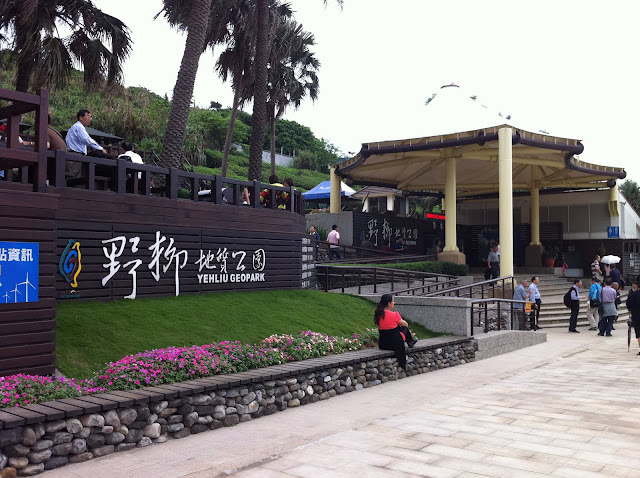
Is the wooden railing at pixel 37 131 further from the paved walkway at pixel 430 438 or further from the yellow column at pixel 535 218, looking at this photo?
the yellow column at pixel 535 218

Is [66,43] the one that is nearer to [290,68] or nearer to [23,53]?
[23,53]

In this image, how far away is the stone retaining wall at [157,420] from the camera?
215 inches

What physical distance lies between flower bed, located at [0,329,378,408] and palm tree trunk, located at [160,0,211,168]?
593 centimetres

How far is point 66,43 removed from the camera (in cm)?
1411

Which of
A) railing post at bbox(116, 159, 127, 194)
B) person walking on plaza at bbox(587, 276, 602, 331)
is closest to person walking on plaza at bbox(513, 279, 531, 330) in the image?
person walking on plaza at bbox(587, 276, 602, 331)

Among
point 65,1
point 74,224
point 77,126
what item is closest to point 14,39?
point 65,1

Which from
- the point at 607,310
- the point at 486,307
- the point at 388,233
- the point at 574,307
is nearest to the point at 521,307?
the point at 574,307

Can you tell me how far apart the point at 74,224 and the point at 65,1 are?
7.32 meters

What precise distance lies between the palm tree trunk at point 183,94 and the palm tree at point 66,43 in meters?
1.45

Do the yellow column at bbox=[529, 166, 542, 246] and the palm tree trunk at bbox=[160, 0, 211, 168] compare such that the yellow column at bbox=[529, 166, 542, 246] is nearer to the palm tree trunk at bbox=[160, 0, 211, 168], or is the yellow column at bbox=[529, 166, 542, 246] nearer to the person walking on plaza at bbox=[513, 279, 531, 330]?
the person walking on plaza at bbox=[513, 279, 531, 330]

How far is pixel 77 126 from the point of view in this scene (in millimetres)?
9875

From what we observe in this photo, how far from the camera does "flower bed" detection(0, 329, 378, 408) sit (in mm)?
6301

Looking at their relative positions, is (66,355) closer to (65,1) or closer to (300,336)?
(300,336)

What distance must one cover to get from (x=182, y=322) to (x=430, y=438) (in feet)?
14.7
